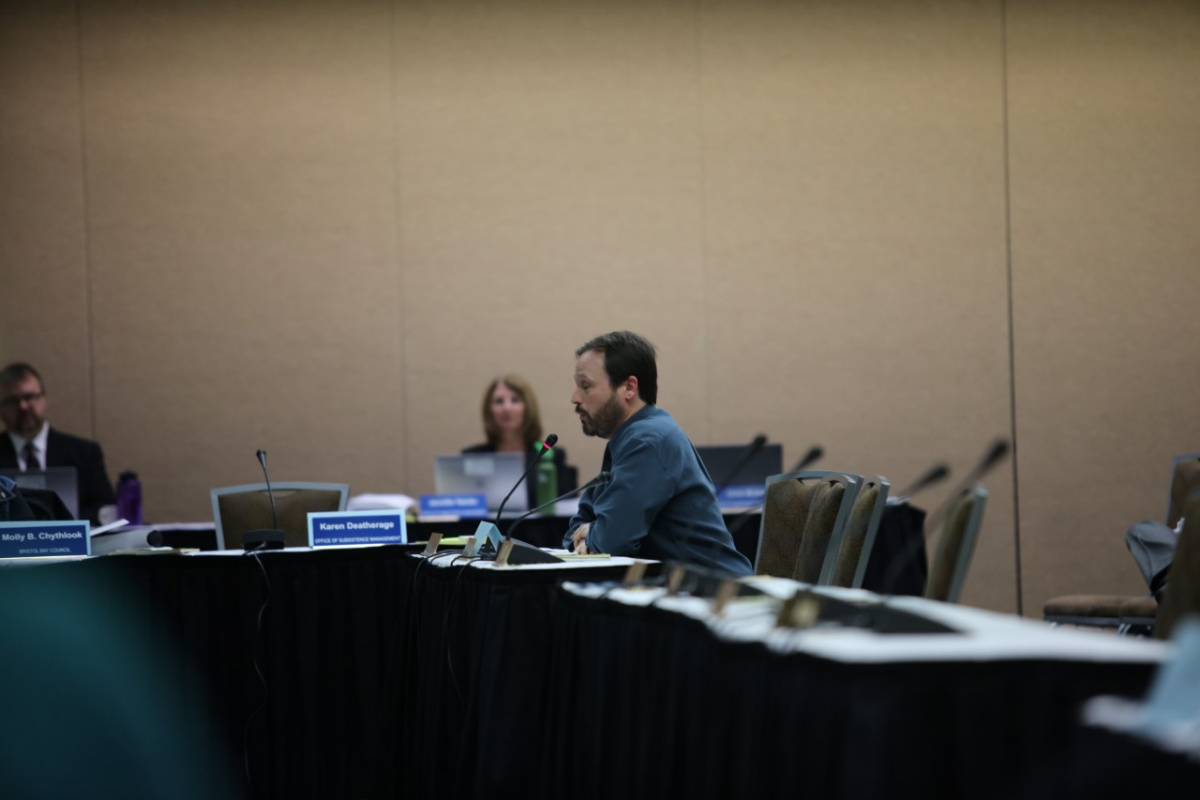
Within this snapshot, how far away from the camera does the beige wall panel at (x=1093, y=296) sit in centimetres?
680

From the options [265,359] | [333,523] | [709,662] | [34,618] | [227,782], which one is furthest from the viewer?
[265,359]

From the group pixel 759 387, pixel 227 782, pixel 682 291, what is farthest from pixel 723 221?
pixel 227 782

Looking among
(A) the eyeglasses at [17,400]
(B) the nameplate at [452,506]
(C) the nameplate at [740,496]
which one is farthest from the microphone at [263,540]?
(A) the eyeglasses at [17,400]

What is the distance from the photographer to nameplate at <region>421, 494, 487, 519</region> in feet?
Result: 16.4

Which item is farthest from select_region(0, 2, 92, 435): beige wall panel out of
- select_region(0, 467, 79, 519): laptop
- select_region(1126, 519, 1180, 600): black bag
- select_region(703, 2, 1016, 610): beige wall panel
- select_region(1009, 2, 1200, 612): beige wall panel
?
select_region(1126, 519, 1180, 600): black bag

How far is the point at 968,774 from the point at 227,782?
2.48 meters

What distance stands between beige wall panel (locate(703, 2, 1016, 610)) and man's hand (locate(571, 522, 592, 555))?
11.3 ft

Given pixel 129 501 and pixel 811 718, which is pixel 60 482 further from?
pixel 811 718

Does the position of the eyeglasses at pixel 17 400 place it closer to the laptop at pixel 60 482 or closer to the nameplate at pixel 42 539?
the laptop at pixel 60 482

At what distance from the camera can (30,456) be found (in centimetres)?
574

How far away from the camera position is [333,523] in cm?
361

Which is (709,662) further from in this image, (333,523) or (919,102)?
(919,102)

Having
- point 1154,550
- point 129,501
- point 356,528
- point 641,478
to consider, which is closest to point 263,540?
point 356,528

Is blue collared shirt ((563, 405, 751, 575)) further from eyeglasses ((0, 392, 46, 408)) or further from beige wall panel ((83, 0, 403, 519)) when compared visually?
beige wall panel ((83, 0, 403, 519))
